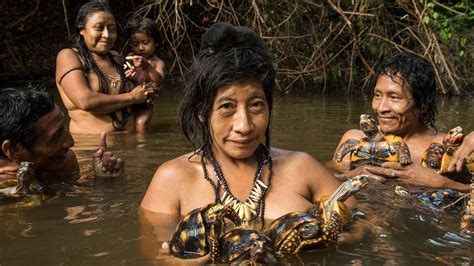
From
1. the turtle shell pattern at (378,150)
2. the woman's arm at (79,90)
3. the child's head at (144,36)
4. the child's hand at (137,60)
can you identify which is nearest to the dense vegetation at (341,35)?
the child's head at (144,36)

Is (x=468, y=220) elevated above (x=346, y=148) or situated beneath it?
situated beneath

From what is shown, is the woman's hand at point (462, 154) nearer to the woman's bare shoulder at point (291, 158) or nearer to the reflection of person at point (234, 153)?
the reflection of person at point (234, 153)

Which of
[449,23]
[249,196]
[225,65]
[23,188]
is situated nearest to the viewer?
[225,65]

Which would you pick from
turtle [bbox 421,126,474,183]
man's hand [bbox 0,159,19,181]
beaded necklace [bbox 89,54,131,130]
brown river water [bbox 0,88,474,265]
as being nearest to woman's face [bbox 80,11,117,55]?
beaded necklace [bbox 89,54,131,130]

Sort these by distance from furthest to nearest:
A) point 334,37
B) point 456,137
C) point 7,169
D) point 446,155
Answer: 1. point 334,37
2. point 446,155
3. point 456,137
4. point 7,169

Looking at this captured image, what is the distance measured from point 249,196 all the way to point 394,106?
2477mm

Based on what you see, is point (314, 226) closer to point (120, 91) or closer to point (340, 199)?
point (340, 199)

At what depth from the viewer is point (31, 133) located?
483 cm

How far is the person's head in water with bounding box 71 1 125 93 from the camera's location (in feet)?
24.8

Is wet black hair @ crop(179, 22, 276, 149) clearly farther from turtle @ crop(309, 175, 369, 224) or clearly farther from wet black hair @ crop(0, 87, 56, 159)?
wet black hair @ crop(0, 87, 56, 159)

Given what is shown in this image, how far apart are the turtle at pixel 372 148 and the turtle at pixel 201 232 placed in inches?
102

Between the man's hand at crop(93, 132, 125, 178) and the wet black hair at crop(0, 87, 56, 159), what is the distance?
2.26 feet

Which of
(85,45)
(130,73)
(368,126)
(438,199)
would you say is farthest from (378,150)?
(85,45)

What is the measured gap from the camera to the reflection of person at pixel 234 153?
351cm
